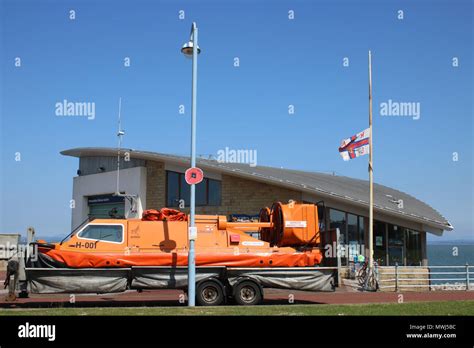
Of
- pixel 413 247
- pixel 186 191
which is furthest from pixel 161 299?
pixel 413 247

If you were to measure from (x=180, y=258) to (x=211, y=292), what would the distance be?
140 cm

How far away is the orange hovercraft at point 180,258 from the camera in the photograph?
16.9 metres

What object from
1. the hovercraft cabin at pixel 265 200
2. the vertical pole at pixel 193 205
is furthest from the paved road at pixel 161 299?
the hovercraft cabin at pixel 265 200

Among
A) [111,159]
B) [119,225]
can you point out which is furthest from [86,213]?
[119,225]

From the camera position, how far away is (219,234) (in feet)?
60.3

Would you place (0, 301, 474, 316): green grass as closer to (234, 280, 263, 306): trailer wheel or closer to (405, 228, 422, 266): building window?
(234, 280, 263, 306): trailer wheel

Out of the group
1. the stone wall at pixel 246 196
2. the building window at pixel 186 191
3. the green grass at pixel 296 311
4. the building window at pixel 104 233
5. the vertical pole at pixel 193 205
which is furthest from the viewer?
the building window at pixel 186 191

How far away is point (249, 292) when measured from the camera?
17.6 m

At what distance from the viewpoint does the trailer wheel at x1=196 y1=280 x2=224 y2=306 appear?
17.2 m

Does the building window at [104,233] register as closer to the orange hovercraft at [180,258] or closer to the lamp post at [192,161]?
the orange hovercraft at [180,258]

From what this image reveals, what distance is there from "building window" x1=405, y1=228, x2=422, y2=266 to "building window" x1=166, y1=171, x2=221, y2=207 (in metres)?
11.0

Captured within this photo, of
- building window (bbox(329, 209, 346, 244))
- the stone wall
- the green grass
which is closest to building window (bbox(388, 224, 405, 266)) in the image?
building window (bbox(329, 209, 346, 244))
